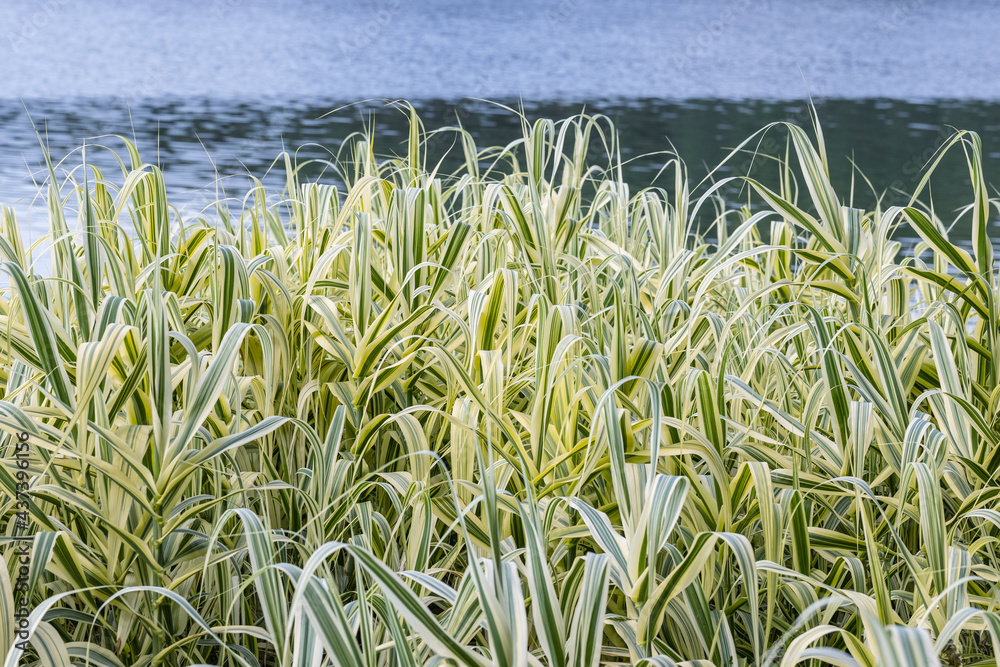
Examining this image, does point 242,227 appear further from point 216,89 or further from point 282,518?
point 216,89

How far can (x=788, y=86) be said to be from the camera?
1252 cm

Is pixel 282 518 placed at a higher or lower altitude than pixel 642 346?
lower

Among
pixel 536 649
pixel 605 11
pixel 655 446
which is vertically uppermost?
pixel 605 11

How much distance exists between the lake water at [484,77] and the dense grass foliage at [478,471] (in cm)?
120

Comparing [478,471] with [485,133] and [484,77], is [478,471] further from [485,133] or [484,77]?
[484,77]

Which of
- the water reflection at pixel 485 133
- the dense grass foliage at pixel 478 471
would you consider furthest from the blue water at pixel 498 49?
the dense grass foliage at pixel 478 471

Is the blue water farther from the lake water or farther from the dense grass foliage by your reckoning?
the dense grass foliage

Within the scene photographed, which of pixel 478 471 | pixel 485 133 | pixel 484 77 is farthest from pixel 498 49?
pixel 478 471

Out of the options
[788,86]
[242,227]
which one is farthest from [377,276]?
[788,86]

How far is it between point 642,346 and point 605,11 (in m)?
23.1

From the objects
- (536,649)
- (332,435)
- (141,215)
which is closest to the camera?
(536,649)

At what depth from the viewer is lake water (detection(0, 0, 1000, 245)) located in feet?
23.4

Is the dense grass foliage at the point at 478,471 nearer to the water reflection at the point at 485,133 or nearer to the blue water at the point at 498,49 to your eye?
the water reflection at the point at 485,133

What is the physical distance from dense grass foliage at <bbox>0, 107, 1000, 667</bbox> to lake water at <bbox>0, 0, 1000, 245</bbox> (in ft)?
3.92
